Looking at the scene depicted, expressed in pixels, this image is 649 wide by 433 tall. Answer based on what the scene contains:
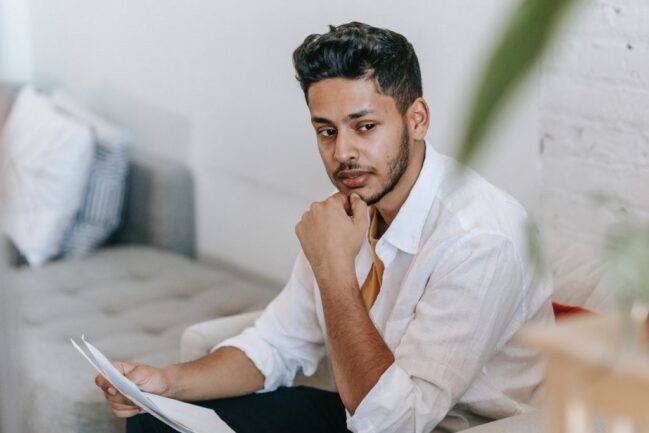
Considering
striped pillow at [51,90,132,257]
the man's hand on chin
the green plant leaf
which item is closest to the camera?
the green plant leaf

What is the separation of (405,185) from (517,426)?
A: 45cm

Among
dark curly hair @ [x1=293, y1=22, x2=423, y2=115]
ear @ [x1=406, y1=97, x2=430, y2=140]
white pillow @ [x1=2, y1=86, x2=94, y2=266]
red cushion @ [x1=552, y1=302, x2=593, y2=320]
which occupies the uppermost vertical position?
dark curly hair @ [x1=293, y1=22, x2=423, y2=115]

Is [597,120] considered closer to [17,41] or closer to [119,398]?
[119,398]

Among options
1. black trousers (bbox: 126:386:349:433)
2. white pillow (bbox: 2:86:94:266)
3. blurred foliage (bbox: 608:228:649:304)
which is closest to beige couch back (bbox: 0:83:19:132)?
white pillow (bbox: 2:86:94:266)

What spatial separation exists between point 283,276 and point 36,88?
2.05 ft

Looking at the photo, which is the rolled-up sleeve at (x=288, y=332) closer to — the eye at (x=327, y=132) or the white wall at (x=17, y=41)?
the eye at (x=327, y=132)

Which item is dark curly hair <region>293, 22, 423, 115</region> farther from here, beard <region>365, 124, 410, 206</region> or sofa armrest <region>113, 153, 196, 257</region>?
sofa armrest <region>113, 153, 196, 257</region>

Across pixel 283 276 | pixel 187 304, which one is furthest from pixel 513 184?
pixel 187 304

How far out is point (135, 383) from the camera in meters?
1.48

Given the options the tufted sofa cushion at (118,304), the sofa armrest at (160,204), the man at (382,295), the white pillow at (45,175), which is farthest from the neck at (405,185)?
the white pillow at (45,175)

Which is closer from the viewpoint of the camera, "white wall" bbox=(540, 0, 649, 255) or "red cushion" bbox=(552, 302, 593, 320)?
A: "red cushion" bbox=(552, 302, 593, 320)

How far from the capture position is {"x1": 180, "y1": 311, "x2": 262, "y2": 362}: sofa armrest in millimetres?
1675

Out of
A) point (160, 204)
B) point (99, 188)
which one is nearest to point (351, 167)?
point (160, 204)

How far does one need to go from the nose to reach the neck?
3.2 inches
